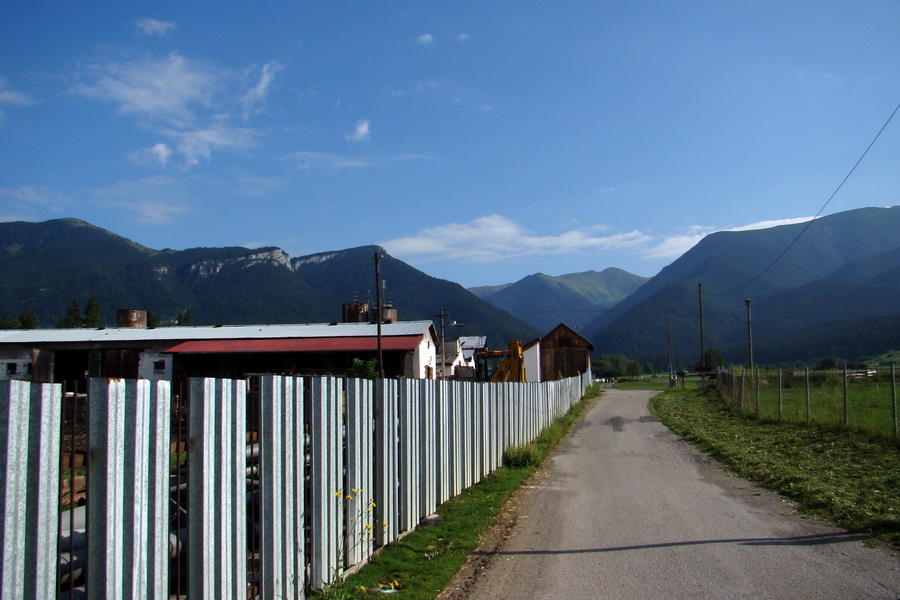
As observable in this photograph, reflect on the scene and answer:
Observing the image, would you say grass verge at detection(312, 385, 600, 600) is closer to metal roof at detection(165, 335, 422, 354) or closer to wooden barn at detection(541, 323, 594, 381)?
metal roof at detection(165, 335, 422, 354)

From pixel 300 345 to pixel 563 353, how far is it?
34.1 metres

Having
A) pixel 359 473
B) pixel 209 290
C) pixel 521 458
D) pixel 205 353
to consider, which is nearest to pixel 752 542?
pixel 359 473

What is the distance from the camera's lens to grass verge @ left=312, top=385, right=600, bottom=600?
573 cm

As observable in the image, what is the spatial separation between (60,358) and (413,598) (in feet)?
152

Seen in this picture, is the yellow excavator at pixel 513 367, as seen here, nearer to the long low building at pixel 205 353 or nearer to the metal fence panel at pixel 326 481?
the long low building at pixel 205 353

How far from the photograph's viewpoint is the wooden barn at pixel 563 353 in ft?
223

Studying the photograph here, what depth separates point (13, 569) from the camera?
3.07 m

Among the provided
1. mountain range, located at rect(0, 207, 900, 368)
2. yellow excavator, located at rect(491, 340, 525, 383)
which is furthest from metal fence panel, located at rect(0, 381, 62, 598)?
mountain range, located at rect(0, 207, 900, 368)

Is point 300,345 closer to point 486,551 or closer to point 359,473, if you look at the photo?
point 486,551

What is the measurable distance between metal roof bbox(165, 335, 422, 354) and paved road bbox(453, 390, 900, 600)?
28.3 meters

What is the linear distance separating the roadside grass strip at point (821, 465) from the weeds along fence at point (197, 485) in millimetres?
5582

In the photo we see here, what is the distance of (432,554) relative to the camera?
23.0ft

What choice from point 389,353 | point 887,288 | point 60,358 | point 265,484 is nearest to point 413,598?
point 265,484

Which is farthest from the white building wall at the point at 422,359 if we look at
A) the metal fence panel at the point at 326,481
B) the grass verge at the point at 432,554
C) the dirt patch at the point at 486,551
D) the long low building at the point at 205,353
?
the metal fence panel at the point at 326,481
